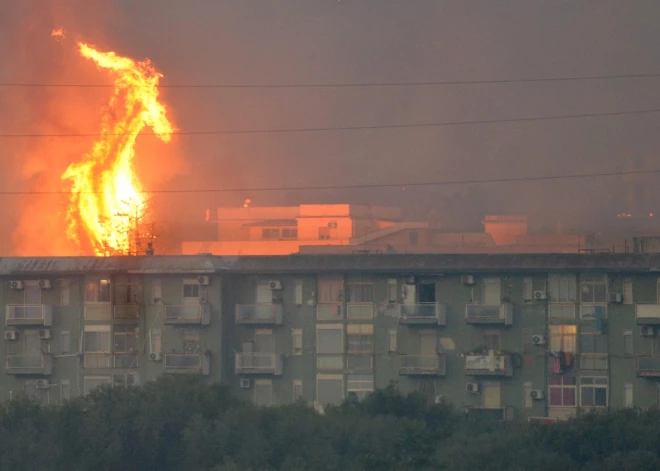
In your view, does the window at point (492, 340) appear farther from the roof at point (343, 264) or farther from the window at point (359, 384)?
the window at point (359, 384)

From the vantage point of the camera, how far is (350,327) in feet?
162

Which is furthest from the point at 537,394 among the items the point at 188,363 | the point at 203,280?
the point at 203,280

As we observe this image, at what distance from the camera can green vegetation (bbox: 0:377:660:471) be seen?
3709 centimetres

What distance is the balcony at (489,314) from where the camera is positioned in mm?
47469

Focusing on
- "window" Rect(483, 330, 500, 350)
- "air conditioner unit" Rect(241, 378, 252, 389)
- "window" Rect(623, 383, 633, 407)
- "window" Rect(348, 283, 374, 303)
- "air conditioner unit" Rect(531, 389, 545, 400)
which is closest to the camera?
"window" Rect(623, 383, 633, 407)

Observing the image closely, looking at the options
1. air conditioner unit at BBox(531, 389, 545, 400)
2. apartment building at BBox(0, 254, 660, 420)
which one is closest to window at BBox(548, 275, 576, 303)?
apartment building at BBox(0, 254, 660, 420)

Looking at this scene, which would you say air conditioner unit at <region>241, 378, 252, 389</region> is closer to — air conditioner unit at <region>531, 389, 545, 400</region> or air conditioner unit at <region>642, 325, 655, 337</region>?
air conditioner unit at <region>531, 389, 545, 400</region>

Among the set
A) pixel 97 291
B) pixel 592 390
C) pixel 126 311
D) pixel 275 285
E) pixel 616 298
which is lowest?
pixel 592 390

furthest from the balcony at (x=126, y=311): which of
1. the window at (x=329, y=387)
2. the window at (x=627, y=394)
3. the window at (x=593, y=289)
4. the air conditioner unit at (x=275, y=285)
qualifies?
the window at (x=627, y=394)

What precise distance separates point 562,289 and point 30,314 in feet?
59.3

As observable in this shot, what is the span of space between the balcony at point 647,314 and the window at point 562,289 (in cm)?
215

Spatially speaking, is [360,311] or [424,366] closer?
[424,366]

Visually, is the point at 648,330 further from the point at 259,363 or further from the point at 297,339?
the point at 259,363

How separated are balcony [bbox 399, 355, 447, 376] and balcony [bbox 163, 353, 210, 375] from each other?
6490mm
